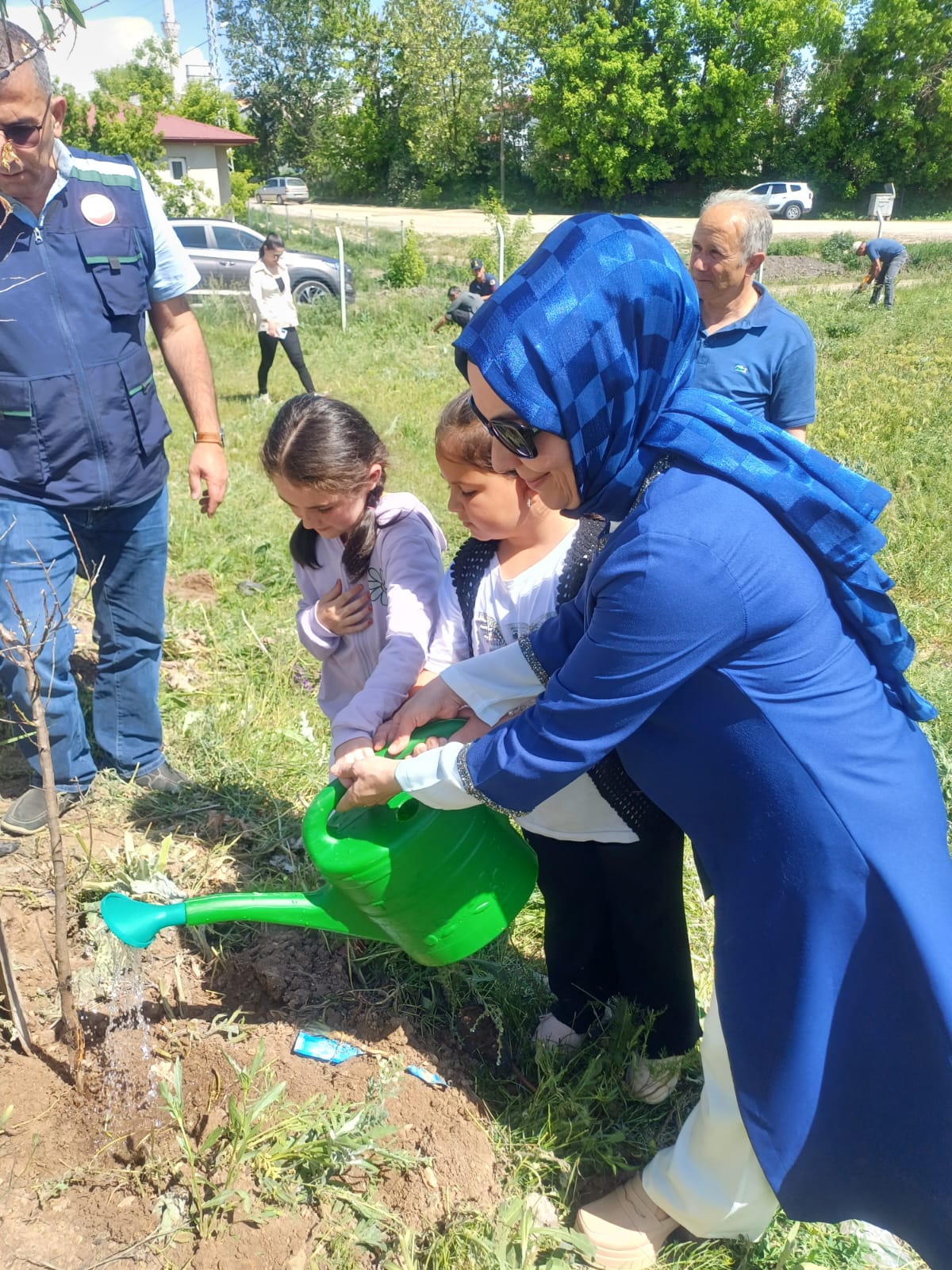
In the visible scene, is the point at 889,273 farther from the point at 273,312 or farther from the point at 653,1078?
the point at 653,1078

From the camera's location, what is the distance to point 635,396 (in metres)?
1.19

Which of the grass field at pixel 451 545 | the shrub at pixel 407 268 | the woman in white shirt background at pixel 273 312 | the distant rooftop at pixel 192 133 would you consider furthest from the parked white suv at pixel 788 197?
the woman in white shirt background at pixel 273 312

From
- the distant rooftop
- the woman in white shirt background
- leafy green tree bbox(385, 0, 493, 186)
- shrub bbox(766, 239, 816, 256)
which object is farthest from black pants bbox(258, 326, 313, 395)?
leafy green tree bbox(385, 0, 493, 186)

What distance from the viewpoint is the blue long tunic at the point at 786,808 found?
3.91 feet

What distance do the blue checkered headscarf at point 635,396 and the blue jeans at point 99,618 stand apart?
1603 mm

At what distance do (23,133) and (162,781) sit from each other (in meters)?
1.75

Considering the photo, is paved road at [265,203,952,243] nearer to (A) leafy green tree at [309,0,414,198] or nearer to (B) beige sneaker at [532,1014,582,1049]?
(A) leafy green tree at [309,0,414,198]

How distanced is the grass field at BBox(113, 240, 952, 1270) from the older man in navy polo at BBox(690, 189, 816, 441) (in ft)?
3.97

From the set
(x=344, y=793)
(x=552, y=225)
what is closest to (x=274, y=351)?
(x=344, y=793)

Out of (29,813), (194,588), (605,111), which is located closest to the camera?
(29,813)

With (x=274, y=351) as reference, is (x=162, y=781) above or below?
below

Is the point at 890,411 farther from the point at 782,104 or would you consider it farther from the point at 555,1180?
the point at 782,104

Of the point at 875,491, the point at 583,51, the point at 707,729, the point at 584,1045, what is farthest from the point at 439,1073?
the point at 583,51

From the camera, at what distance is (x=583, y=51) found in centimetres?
3516
